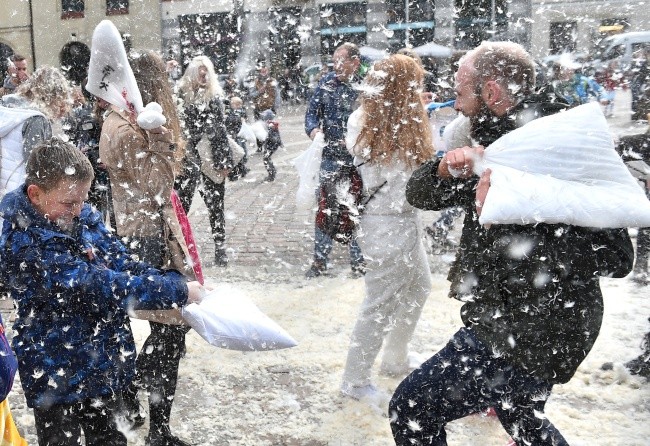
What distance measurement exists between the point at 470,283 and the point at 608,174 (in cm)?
56

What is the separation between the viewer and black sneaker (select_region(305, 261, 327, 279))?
558 cm

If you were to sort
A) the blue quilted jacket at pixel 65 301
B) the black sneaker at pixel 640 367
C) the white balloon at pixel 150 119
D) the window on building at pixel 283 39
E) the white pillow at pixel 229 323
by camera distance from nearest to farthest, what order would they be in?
the blue quilted jacket at pixel 65 301 → the white pillow at pixel 229 323 → the white balloon at pixel 150 119 → the black sneaker at pixel 640 367 → the window on building at pixel 283 39

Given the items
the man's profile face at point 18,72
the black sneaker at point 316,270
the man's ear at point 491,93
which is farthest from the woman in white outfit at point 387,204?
the man's profile face at point 18,72

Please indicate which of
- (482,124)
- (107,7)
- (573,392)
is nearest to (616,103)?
(573,392)

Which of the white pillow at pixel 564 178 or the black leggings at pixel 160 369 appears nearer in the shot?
the white pillow at pixel 564 178

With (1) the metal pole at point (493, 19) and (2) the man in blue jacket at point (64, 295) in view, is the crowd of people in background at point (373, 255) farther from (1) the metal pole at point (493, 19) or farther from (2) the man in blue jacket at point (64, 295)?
(1) the metal pole at point (493, 19)

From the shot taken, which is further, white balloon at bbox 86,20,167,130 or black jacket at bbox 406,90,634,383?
white balloon at bbox 86,20,167,130

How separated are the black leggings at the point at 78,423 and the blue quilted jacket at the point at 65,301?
58 millimetres

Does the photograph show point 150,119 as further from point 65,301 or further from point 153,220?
point 65,301

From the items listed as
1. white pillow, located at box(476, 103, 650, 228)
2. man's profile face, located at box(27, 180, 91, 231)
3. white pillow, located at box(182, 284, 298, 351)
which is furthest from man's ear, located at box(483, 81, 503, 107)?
man's profile face, located at box(27, 180, 91, 231)

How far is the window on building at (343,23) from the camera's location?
24062 mm

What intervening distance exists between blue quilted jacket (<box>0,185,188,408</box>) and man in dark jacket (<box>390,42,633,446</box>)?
90 cm

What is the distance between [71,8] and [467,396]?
77.0ft

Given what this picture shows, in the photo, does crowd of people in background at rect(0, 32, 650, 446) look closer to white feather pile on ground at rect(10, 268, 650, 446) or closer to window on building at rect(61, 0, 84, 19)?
white feather pile on ground at rect(10, 268, 650, 446)
